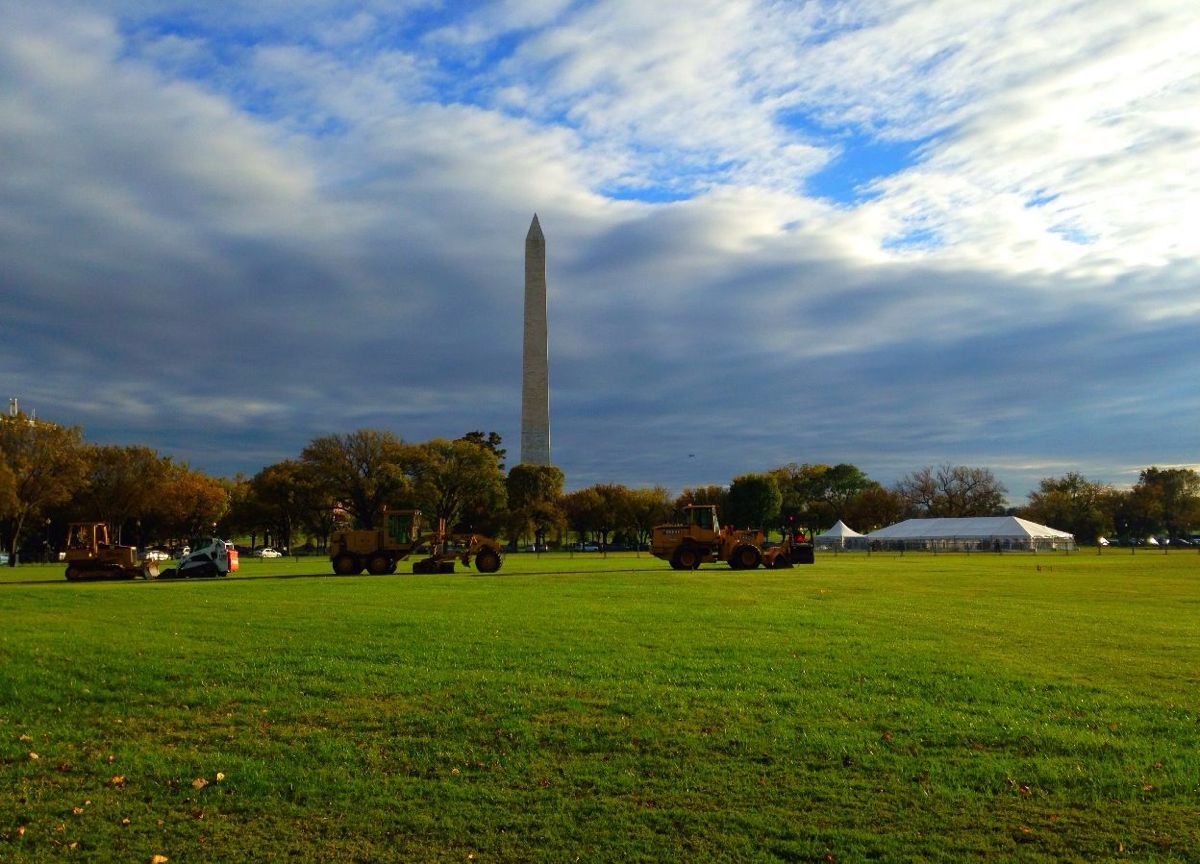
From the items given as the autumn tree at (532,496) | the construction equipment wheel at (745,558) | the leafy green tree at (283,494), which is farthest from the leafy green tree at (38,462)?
the construction equipment wheel at (745,558)

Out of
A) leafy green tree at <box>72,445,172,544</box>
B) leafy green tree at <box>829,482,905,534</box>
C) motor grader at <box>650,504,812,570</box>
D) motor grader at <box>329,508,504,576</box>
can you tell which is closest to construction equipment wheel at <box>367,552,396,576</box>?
motor grader at <box>329,508,504,576</box>

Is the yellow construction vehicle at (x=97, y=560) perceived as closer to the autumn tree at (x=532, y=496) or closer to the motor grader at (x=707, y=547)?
the motor grader at (x=707, y=547)

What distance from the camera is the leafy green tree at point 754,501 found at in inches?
4171

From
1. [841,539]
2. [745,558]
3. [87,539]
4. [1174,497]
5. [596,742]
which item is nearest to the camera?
[596,742]

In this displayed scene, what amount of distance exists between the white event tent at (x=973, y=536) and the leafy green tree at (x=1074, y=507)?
3610cm

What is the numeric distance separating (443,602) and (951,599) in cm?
1203

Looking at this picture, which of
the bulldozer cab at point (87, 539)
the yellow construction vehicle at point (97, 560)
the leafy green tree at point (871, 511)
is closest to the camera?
the yellow construction vehicle at point (97, 560)

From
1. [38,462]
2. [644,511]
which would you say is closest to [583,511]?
[644,511]

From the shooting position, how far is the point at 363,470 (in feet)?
278

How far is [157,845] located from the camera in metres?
6.74

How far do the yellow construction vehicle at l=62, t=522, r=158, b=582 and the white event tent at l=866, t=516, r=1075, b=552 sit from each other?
6097 cm

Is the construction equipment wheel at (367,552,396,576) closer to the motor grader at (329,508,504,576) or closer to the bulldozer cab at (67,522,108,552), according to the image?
the motor grader at (329,508,504,576)

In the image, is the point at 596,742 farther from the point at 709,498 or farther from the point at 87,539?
the point at 709,498

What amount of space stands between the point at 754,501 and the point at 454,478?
34928 mm
